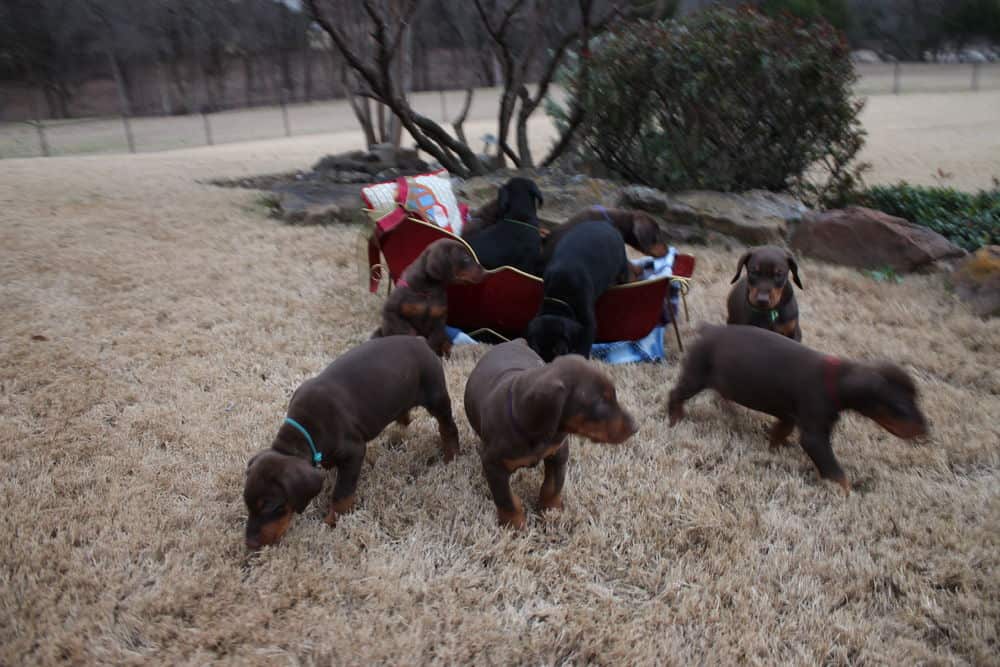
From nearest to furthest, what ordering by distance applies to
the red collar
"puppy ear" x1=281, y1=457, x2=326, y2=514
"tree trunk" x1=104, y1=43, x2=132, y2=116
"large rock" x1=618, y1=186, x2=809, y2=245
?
"puppy ear" x1=281, y1=457, x2=326, y2=514
the red collar
"large rock" x1=618, y1=186, x2=809, y2=245
"tree trunk" x1=104, y1=43, x2=132, y2=116

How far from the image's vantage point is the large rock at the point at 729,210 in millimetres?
6496

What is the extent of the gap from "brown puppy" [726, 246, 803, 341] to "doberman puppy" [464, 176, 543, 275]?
1389 millimetres

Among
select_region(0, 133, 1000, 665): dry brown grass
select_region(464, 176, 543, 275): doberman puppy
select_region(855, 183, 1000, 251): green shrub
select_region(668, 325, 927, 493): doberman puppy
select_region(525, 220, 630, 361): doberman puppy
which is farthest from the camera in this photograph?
select_region(855, 183, 1000, 251): green shrub

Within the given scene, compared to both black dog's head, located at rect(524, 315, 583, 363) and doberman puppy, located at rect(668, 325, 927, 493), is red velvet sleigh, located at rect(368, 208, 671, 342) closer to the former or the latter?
black dog's head, located at rect(524, 315, 583, 363)

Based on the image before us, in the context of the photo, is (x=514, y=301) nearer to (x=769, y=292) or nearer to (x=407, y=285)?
(x=407, y=285)

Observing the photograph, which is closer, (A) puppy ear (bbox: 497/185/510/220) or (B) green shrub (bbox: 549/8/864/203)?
(A) puppy ear (bbox: 497/185/510/220)

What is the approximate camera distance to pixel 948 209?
6.91 meters

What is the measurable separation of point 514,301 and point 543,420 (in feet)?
6.94

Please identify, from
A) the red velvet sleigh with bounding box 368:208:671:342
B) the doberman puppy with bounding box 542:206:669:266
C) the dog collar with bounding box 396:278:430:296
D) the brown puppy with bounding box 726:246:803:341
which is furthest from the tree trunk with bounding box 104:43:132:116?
the brown puppy with bounding box 726:246:803:341

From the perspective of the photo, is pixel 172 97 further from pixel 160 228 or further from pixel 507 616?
pixel 507 616

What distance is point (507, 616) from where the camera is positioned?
2414 millimetres

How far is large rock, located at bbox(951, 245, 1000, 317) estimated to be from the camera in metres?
4.92

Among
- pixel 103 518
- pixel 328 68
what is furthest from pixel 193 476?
pixel 328 68

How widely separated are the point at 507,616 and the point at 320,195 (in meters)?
6.63
